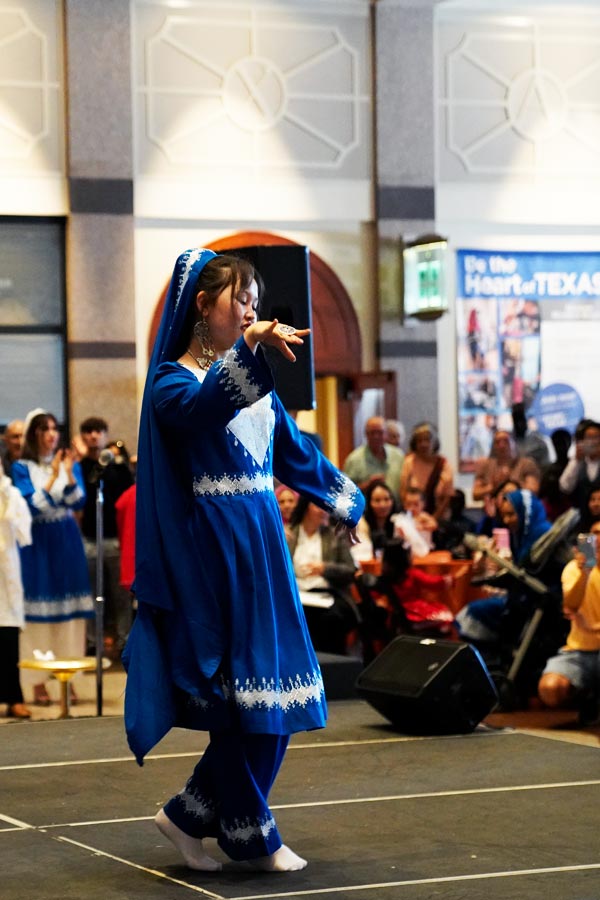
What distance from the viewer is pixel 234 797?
13.3 ft

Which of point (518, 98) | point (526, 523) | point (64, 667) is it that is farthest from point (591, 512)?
point (518, 98)

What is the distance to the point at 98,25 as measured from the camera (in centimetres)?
1263

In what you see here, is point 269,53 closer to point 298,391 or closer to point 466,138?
point 466,138

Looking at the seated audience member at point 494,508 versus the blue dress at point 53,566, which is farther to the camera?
the seated audience member at point 494,508

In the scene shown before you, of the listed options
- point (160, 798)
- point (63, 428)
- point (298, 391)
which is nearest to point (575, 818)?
point (160, 798)

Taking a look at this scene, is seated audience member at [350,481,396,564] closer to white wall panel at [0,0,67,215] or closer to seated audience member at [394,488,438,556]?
seated audience member at [394,488,438,556]

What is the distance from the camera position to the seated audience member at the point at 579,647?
24.8 feet

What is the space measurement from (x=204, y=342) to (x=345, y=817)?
63.8 inches

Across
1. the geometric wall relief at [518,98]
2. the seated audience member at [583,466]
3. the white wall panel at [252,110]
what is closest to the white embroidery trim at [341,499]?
the seated audience member at [583,466]

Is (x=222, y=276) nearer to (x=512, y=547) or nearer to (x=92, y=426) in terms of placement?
(x=512, y=547)

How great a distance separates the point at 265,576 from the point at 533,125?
35.2ft

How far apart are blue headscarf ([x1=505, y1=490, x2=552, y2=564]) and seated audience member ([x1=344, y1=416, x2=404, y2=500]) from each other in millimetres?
2966

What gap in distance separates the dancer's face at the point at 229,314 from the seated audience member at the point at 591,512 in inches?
176

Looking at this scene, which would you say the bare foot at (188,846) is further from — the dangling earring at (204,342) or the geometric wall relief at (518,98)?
the geometric wall relief at (518,98)
